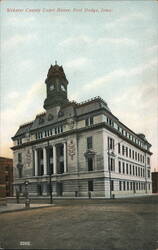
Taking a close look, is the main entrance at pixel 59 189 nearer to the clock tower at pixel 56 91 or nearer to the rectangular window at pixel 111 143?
the rectangular window at pixel 111 143

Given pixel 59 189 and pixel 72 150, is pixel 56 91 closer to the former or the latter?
pixel 72 150


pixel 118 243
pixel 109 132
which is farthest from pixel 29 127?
pixel 118 243

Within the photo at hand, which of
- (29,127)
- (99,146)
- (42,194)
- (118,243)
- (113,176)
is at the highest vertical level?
(29,127)

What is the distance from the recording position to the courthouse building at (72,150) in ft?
125

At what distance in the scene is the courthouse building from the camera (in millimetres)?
38188

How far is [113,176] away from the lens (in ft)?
130

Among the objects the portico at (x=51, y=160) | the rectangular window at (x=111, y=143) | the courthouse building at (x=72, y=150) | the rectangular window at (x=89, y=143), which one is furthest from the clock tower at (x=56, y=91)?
the rectangular window at (x=111, y=143)

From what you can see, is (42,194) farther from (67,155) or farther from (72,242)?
(72,242)

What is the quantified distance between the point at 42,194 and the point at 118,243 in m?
38.3

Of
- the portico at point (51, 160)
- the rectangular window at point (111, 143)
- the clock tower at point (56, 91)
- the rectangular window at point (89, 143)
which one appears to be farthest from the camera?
the portico at point (51, 160)

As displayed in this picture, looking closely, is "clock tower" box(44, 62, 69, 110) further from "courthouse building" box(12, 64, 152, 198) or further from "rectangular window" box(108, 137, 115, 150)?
"rectangular window" box(108, 137, 115, 150)

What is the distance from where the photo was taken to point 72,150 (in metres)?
40.8

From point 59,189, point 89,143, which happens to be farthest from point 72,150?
point 59,189

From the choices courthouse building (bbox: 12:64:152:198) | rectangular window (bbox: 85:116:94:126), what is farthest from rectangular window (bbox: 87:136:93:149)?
rectangular window (bbox: 85:116:94:126)
